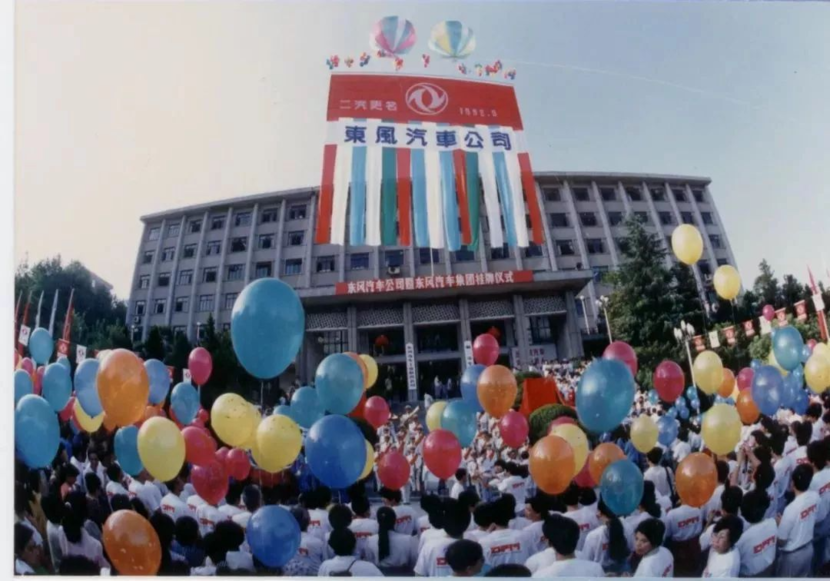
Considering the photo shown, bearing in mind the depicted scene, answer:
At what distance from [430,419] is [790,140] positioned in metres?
3.85

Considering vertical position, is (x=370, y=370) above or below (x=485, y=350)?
below

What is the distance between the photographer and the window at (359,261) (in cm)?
528

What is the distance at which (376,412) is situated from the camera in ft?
15.2

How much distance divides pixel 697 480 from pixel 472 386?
5.47 ft

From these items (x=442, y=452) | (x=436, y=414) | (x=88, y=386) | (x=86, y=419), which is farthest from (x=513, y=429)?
(x=86, y=419)

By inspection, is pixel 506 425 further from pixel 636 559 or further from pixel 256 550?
pixel 256 550

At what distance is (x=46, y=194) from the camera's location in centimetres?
480

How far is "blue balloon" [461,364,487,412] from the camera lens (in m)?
4.55

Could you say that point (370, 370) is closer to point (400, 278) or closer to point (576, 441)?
point (400, 278)

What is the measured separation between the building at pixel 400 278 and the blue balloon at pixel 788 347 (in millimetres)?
816

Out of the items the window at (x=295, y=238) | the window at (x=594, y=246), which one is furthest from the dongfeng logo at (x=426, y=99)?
the window at (x=594, y=246)

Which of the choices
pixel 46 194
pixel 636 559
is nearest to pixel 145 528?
pixel 636 559

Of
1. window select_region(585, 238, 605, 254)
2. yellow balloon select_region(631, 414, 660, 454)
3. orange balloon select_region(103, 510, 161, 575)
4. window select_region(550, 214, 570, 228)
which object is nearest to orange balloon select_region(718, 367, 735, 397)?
yellow balloon select_region(631, 414, 660, 454)

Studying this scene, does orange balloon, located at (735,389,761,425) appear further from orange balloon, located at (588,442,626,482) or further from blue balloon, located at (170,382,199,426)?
blue balloon, located at (170,382,199,426)
